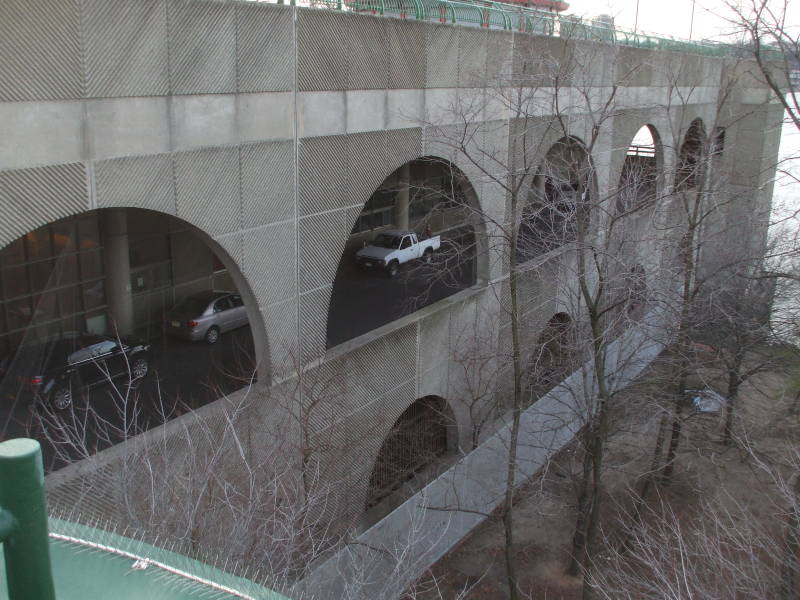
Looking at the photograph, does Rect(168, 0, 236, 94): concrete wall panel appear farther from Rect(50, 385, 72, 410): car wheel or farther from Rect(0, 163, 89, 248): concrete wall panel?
Rect(50, 385, 72, 410): car wheel

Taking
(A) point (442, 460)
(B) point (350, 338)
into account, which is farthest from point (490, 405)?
(B) point (350, 338)

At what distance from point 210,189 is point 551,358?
883 cm

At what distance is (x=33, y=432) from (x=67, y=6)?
24.4ft

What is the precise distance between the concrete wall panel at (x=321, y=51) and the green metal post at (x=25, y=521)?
12.0 metres

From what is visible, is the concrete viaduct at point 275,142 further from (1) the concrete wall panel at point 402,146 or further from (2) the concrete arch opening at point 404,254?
(2) the concrete arch opening at point 404,254

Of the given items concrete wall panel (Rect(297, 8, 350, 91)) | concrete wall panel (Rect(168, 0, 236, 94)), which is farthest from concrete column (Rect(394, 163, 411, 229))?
concrete wall panel (Rect(168, 0, 236, 94))

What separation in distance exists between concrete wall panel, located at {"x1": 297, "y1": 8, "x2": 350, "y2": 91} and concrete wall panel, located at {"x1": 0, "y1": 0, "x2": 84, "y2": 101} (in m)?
4.25

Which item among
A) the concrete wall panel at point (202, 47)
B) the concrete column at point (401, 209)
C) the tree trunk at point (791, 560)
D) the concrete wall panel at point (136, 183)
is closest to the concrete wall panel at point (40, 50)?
the concrete wall panel at point (136, 183)

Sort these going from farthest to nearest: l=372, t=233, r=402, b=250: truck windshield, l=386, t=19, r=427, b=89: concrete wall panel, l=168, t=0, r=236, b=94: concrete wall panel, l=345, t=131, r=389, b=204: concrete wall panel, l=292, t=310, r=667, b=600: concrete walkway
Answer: l=372, t=233, r=402, b=250: truck windshield, l=292, t=310, r=667, b=600: concrete walkway, l=386, t=19, r=427, b=89: concrete wall panel, l=345, t=131, r=389, b=204: concrete wall panel, l=168, t=0, r=236, b=94: concrete wall panel

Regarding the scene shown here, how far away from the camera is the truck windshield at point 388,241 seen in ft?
89.3

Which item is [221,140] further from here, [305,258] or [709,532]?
[709,532]

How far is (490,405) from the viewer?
2120 centimetres

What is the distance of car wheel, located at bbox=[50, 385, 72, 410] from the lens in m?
14.9

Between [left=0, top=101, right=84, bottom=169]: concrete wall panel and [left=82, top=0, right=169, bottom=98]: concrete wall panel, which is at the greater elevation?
[left=82, top=0, right=169, bottom=98]: concrete wall panel
